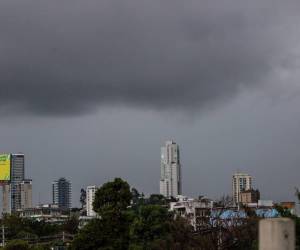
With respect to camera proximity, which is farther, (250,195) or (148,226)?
(250,195)

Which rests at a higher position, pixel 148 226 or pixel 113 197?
pixel 113 197

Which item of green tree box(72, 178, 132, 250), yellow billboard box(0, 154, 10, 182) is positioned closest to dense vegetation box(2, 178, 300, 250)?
green tree box(72, 178, 132, 250)

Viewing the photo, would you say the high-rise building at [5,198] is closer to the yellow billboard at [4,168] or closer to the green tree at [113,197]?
the yellow billboard at [4,168]

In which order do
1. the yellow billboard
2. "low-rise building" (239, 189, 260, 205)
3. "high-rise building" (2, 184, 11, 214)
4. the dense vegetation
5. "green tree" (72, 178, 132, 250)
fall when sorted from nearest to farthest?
the dense vegetation → "green tree" (72, 178, 132, 250) → the yellow billboard → "low-rise building" (239, 189, 260, 205) → "high-rise building" (2, 184, 11, 214)

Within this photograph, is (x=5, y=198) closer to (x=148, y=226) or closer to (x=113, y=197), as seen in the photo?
(x=148, y=226)

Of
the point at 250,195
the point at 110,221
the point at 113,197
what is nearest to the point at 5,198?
the point at 250,195

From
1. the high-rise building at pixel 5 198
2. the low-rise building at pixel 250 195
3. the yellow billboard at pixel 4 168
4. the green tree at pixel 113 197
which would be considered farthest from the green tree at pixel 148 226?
the high-rise building at pixel 5 198

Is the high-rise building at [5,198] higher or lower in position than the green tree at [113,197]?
lower

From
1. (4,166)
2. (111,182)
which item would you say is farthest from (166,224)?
(4,166)

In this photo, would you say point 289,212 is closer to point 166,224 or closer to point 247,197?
point 166,224

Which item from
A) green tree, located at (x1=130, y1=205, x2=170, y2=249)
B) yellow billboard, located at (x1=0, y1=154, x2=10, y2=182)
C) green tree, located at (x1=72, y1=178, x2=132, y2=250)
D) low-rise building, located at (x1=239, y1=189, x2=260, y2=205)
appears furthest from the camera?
low-rise building, located at (x1=239, y1=189, x2=260, y2=205)

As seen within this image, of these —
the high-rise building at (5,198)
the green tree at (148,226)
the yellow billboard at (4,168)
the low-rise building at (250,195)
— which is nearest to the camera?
the green tree at (148,226)

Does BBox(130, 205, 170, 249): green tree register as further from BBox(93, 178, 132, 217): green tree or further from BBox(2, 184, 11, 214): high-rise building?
BBox(2, 184, 11, 214): high-rise building

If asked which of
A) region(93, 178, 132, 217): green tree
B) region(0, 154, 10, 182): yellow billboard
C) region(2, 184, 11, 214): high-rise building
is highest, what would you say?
region(0, 154, 10, 182): yellow billboard
